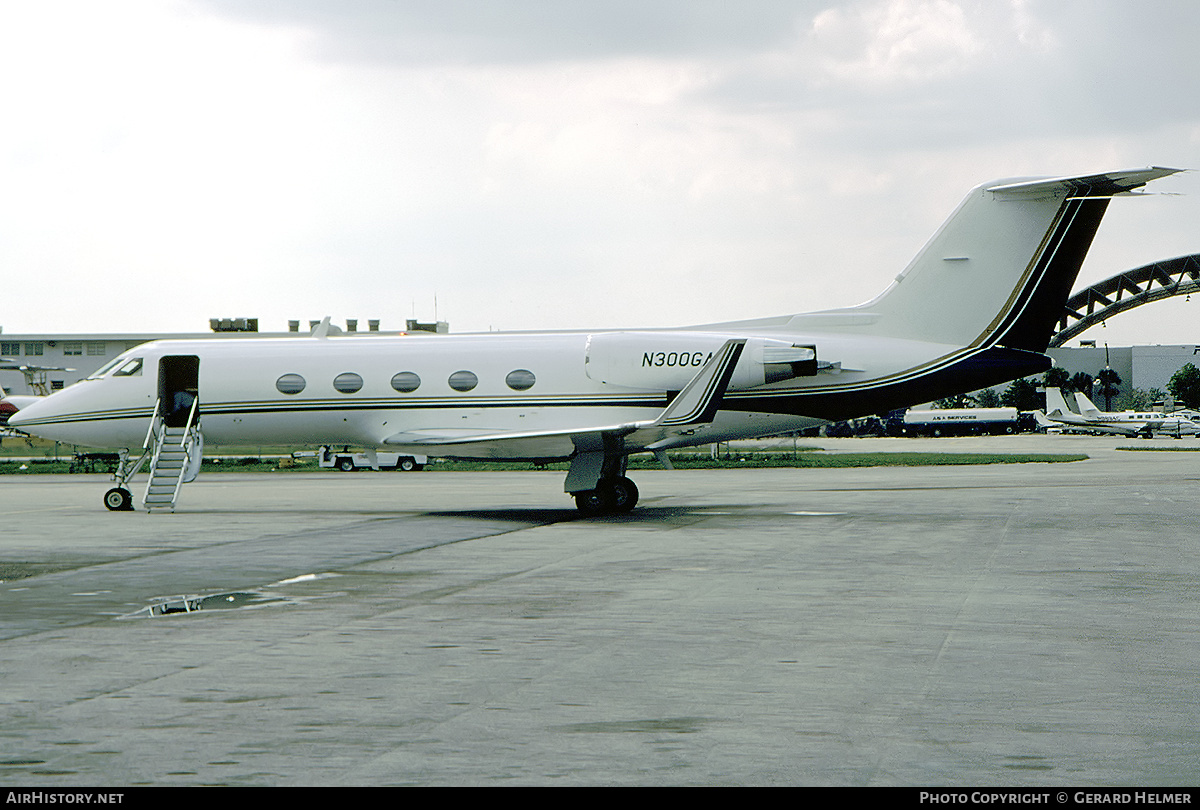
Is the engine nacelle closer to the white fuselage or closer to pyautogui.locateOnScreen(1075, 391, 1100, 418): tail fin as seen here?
the white fuselage

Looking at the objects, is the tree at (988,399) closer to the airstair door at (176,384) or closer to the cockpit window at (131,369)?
the airstair door at (176,384)

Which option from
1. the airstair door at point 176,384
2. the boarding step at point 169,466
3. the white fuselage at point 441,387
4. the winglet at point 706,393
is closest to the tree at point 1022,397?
the white fuselage at point 441,387

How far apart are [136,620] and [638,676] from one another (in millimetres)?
4889

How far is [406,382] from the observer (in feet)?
72.2

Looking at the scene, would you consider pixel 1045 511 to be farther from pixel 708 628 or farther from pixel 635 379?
pixel 708 628

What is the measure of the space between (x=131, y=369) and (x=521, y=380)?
330 inches

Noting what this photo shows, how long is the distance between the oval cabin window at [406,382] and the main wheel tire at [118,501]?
6.02 metres

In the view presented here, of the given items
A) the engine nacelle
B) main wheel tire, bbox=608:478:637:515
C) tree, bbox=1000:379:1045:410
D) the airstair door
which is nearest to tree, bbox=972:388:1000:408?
tree, bbox=1000:379:1045:410

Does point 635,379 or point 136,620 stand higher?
point 635,379

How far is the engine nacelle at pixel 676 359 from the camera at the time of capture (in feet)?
68.1

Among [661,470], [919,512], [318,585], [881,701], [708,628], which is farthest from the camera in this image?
[661,470]

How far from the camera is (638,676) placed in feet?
24.8

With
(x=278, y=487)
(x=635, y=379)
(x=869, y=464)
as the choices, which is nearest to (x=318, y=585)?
(x=635, y=379)
